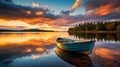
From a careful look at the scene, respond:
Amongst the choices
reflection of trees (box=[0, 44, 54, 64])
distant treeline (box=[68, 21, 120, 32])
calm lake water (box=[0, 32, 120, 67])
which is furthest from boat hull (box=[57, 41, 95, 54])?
distant treeline (box=[68, 21, 120, 32])

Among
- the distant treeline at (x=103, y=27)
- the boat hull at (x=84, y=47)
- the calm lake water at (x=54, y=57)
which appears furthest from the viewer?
the distant treeline at (x=103, y=27)

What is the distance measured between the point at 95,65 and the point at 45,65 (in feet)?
18.1

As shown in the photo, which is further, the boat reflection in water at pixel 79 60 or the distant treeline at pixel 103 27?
the distant treeline at pixel 103 27

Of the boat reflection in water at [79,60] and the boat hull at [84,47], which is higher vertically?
the boat hull at [84,47]

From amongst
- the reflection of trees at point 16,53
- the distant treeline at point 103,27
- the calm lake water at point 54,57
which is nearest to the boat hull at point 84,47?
the calm lake water at point 54,57

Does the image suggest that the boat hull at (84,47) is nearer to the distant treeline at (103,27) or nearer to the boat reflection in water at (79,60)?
the boat reflection in water at (79,60)

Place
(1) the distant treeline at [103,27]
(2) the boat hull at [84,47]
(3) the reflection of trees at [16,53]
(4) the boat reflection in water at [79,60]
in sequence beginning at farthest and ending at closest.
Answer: (1) the distant treeline at [103,27] < (2) the boat hull at [84,47] < (3) the reflection of trees at [16,53] < (4) the boat reflection in water at [79,60]

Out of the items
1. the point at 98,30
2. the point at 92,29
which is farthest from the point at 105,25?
the point at 92,29

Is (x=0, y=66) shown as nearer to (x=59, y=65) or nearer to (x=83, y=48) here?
(x=59, y=65)

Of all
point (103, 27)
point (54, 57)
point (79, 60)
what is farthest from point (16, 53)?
point (103, 27)

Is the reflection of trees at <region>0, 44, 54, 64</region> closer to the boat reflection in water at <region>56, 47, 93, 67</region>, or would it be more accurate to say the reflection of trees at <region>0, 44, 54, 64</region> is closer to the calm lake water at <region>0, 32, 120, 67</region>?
the calm lake water at <region>0, 32, 120, 67</region>

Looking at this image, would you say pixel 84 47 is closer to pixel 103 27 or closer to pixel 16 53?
pixel 16 53

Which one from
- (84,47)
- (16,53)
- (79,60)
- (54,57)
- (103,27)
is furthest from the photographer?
(103,27)

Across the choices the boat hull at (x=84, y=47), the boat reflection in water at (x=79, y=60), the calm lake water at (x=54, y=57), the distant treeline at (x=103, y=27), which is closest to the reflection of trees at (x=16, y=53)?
the calm lake water at (x=54, y=57)
